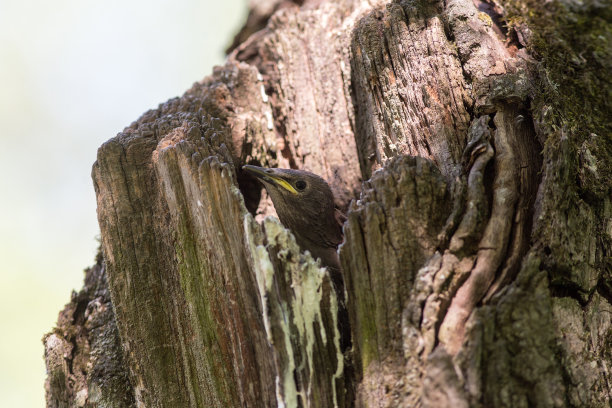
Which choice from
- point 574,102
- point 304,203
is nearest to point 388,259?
point 574,102

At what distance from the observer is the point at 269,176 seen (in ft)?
14.9

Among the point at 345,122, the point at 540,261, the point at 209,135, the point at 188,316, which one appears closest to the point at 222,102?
the point at 209,135

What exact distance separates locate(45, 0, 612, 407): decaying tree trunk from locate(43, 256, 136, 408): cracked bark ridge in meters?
0.01

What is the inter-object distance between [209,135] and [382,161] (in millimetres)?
1374

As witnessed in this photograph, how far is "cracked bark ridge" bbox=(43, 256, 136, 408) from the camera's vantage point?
12.0 ft

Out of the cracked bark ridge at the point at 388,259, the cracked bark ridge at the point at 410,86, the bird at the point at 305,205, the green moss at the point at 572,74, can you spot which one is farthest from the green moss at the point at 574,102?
the bird at the point at 305,205

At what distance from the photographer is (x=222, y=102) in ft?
15.9

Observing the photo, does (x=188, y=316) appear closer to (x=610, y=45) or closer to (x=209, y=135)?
(x=209, y=135)

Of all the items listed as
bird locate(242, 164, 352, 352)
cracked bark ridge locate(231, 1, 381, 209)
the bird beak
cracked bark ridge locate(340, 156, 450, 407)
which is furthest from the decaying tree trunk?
cracked bark ridge locate(231, 1, 381, 209)

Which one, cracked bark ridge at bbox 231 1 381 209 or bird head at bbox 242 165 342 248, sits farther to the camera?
Result: cracked bark ridge at bbox 231 1 381 209

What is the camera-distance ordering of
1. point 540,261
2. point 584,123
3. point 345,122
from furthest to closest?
point 345,122, point 584,123, point 540,261

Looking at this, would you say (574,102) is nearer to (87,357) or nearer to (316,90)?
(316,90)

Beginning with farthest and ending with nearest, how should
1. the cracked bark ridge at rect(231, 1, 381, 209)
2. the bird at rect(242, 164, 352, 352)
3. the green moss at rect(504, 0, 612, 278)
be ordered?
the cracked bark ridge at rect(231, 1, 381, 209) → the bird at rect(242, 164, 352, 352) → the green moss at rect(504, 0, 612, 278)

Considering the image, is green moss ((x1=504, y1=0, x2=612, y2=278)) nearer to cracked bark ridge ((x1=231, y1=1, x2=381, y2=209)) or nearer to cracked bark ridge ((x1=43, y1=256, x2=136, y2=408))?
cracked bark ridge ((x1=231, y1=1, x2=381, y2=209))
